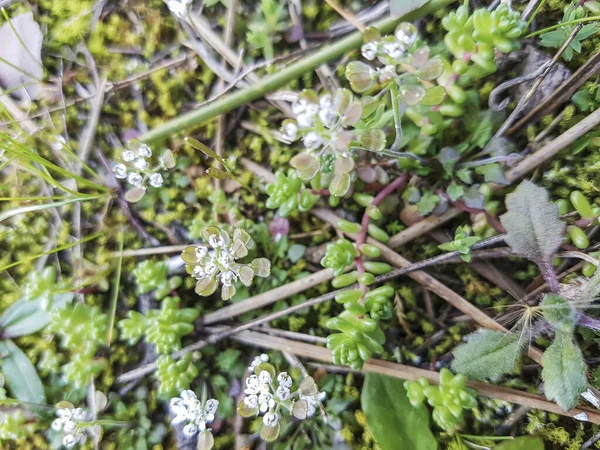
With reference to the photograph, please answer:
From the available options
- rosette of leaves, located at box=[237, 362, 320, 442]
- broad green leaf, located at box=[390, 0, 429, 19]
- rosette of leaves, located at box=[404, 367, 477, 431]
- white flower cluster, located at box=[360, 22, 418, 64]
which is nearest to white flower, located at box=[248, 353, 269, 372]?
rosette of leaves, located at box=[237, 362, 320, 442]

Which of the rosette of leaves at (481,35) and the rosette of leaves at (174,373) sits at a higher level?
the rosette of leaves at (481,35)

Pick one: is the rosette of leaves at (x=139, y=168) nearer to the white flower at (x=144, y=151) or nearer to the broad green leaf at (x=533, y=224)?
the white flower at (x=144, y=151)

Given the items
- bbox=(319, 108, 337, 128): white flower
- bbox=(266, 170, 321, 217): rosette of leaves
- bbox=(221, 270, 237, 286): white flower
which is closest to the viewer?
bbox=(319, 108, 337, 128): white flower

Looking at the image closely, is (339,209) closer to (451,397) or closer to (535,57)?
(451,397)

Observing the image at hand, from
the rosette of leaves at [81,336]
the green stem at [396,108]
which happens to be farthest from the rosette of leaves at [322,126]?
the rosette of leaves at [81,336]

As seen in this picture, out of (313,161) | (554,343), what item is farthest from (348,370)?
(313,161)

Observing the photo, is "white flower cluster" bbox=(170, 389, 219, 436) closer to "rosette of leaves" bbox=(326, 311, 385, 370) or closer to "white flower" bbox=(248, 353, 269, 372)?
"white flower" bbox=(248, 353, 269, 372)
